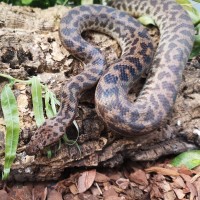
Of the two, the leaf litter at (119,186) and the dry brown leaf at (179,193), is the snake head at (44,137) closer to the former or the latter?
the leaf litter at (119,186)

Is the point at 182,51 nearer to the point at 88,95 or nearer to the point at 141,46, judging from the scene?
the point at 141,46

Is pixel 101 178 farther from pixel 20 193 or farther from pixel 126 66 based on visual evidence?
pixel 126 66

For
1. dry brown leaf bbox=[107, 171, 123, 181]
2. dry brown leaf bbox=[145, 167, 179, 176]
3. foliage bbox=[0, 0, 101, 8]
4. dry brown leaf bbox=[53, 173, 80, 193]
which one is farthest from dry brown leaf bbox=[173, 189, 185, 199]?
foliage bbox=[0, 0, 101, 8]

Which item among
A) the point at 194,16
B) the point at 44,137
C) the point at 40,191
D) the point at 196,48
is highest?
the point at 194,16

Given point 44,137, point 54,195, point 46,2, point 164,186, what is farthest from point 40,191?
point 46,2

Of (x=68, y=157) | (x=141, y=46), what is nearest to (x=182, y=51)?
(x=141, y=46)

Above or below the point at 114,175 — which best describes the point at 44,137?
above

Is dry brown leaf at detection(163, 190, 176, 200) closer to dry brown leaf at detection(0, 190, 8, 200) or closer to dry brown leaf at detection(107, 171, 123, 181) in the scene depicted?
dry brown leaf at detection(107, 171, 123, 181)
